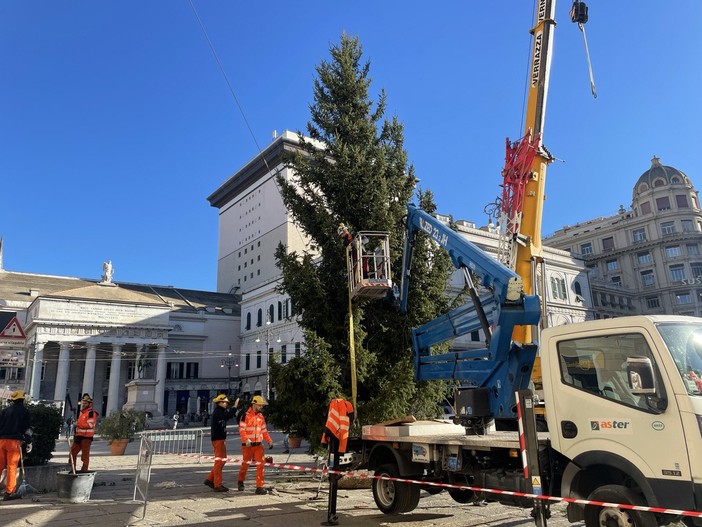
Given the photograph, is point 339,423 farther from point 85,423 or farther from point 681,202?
point 681,202

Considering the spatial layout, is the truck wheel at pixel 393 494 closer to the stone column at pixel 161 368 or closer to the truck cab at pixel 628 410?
the truck cab at pixel 628 410

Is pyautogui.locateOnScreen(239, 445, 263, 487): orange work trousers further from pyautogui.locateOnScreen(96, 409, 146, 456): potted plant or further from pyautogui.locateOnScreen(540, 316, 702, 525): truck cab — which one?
pyautogui.locateOnScreen(96, 409, 146, 456): potted plant

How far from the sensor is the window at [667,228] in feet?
246

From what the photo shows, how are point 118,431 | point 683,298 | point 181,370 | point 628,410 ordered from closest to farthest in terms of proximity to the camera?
point 628,410 < point 118,431 < point 181,370 < point 683,298

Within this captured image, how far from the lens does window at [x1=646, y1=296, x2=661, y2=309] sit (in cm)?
7509

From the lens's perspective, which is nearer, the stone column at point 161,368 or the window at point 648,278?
the stone column at point 161,368

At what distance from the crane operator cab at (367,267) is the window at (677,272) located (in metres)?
75.1

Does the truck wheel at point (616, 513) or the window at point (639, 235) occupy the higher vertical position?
the window at point (639, 235)

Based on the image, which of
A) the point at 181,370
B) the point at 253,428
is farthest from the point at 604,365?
the point at 181,370

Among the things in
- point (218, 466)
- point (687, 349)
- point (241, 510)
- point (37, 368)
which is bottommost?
point (241, 510)

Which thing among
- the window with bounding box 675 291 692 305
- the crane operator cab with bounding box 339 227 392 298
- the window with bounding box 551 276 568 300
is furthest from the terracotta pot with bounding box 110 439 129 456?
the window with bounding box 675 291 692 305

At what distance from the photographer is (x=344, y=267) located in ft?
45.6

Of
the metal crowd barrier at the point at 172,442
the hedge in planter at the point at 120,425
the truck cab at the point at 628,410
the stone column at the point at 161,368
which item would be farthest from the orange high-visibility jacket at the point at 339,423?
the stone column at the point at 161,368

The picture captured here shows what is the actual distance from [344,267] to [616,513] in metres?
9.37
